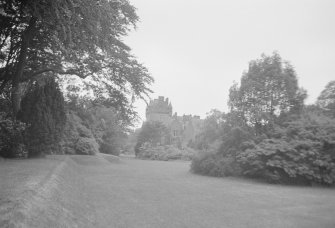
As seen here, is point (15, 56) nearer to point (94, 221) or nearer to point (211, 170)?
point (211, 170)

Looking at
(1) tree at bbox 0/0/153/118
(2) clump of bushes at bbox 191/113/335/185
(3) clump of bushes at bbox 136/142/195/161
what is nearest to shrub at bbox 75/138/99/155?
(1) tree at bbox 0/0/153/118

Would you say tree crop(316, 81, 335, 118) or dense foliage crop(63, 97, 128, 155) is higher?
tree crop(316, 81, 335, 118)

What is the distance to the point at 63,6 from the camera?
899 centimetres

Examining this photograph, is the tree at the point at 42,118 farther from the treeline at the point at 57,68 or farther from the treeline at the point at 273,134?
the treeline at the point at 273,134

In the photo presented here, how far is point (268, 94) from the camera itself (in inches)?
719

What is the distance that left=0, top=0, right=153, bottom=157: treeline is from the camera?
11531 mm

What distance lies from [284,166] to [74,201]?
10799 mm

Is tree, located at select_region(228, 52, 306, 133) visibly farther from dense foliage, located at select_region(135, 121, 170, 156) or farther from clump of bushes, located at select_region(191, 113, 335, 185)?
dense foliage, located at select_region(135, 121, 170, 156)

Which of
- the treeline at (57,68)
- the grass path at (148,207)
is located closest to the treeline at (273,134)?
the grass path at (148,207)

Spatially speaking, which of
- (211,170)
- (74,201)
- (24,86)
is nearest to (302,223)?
(74,201)

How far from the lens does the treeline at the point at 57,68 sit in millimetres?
11531

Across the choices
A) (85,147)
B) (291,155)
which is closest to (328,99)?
(291,155)

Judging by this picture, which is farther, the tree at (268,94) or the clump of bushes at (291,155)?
the tree at (268,94)

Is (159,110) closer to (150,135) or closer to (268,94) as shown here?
(150,135)
